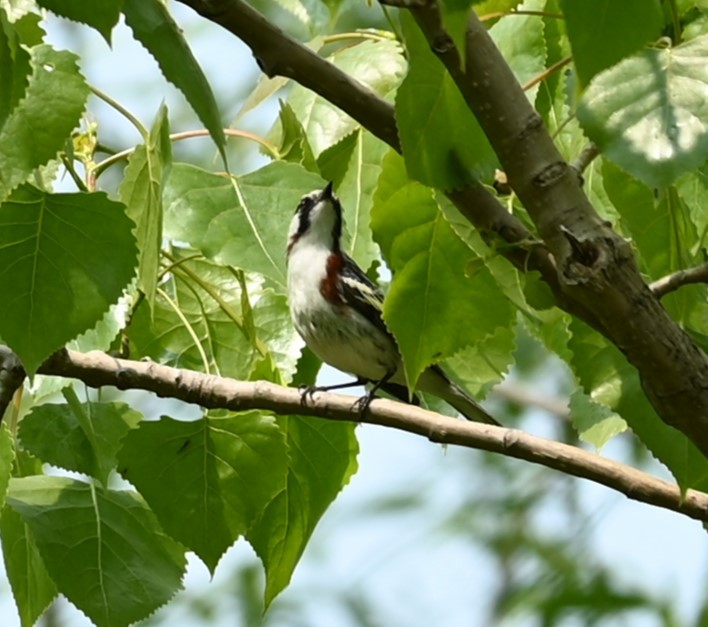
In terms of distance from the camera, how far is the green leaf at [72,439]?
2.41 metres

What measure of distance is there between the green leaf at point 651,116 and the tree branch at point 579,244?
158 mm

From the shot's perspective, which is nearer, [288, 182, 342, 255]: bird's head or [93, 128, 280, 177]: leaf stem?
[93, 128, 280, 177]: leaf stem

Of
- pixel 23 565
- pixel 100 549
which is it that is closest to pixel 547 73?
pixel 100 549

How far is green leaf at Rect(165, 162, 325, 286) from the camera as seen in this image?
228cm

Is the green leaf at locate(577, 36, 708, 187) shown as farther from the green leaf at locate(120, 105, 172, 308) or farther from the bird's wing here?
the bird's wing

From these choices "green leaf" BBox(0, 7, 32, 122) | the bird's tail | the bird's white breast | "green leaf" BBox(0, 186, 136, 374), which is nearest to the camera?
"green leaf" BBox(0, 7, 32, 122)

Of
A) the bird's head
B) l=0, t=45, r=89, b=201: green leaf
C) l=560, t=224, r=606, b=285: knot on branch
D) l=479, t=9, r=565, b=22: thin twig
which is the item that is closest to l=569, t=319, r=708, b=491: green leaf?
l=560, t=224, r=606, b=285: knot on branch

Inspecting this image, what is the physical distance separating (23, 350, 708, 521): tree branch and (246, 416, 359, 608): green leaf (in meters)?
0.17

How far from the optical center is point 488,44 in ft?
5.55

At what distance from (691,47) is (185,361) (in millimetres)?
1327

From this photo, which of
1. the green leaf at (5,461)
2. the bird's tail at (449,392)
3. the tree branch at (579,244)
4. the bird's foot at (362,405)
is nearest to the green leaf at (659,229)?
the tree branch at (579,244)

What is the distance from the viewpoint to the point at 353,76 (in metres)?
2.42

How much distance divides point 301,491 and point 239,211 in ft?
1.70

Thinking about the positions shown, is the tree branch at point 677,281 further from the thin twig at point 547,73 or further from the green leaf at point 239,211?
the green leaf at point 239,211
